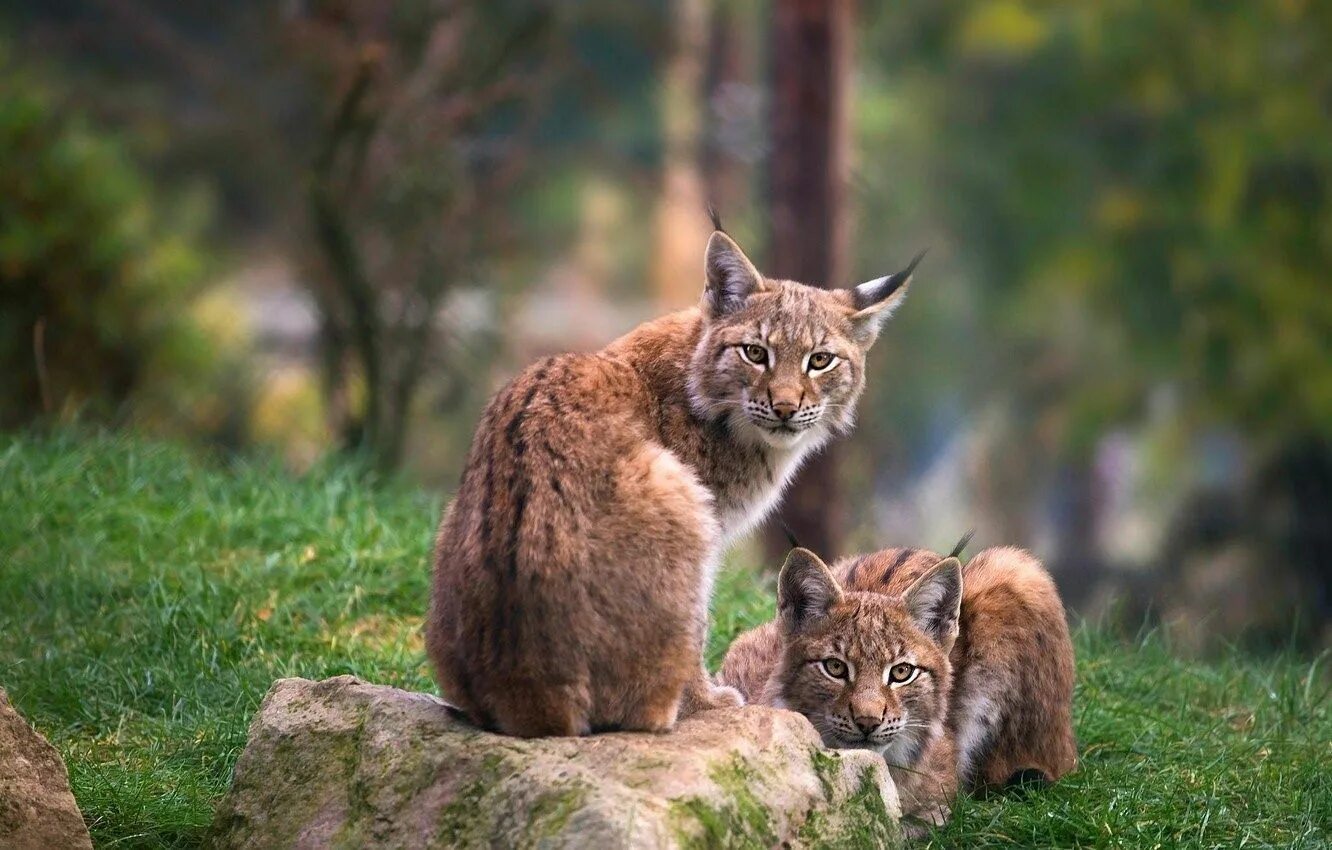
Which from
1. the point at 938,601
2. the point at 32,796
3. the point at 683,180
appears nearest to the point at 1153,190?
the point at 683,180

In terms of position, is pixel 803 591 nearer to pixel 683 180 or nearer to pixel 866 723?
pixel 866 723

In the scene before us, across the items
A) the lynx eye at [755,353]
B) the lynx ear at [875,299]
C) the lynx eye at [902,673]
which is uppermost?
the lynx ear at [875,299]

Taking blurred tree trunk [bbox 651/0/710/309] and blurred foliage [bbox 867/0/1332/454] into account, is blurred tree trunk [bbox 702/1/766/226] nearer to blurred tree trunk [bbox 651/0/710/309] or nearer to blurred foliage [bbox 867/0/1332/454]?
blurred tree trunk [bbox 651/0/710/309]

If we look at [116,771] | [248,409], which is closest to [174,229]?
[248,409]

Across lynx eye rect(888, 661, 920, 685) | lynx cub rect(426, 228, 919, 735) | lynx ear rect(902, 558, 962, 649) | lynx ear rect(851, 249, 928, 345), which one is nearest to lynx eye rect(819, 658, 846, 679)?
lynx eye rect(888, 661, 920, 685)

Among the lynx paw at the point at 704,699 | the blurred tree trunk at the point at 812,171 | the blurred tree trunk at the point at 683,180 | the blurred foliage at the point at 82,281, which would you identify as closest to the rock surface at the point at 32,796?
the lynx paw at the point at 704,699

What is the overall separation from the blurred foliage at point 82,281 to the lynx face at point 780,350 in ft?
18.7

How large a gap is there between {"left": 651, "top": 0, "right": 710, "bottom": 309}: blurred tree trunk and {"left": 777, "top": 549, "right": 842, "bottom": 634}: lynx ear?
1512cm

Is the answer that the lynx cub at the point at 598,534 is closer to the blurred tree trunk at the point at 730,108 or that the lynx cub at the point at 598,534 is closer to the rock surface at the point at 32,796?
the rock surface at the point at 32,796

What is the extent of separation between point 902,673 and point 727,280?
159 centimetres

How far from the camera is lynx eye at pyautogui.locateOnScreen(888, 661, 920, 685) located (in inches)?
226

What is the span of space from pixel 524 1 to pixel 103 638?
12.3m

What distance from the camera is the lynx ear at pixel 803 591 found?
5.82m

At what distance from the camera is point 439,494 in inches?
377
